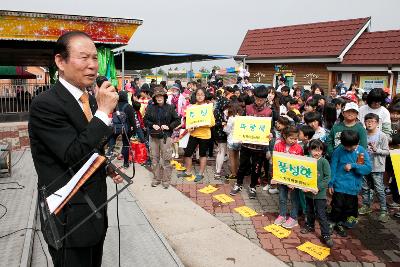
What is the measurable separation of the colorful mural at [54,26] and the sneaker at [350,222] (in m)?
10.3

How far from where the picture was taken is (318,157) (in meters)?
4.64

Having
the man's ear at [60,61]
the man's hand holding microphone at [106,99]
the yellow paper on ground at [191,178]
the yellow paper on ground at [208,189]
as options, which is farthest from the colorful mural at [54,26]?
the man's hand holding microphone at [106,99]

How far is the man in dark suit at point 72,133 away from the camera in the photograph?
172 centimetres

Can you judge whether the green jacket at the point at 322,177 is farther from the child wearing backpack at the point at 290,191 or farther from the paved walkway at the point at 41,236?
the paved walkway at the point at 41,236

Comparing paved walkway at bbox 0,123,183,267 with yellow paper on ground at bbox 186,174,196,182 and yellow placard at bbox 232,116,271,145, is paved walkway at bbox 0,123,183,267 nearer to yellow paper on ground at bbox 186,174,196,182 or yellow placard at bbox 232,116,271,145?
yellow paper on ground at bbox 186,174,196,182

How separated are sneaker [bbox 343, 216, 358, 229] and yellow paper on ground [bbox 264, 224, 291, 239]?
2.97 ft

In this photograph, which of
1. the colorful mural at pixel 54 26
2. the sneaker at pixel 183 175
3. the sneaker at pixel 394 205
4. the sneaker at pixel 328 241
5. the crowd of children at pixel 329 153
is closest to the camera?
the sneaker at pixel 328 241

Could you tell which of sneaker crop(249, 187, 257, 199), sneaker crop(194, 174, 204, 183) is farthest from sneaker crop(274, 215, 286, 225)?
sneaker crop(194, 174, 204, 183)

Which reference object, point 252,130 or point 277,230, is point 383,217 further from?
point 252,130

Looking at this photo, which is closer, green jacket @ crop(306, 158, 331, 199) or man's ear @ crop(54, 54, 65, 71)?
man's ear @ crop(54, 54, 65, 71)

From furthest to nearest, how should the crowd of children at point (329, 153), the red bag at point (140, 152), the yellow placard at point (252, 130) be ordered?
the red bag at point (140, 152) < the yellow placard at point (252, 130) < the crowd of children at point (329, 153)

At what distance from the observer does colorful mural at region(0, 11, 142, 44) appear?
10844 mm

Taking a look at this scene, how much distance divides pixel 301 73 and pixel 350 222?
14967 millimetres

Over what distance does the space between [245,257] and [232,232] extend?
68cm
